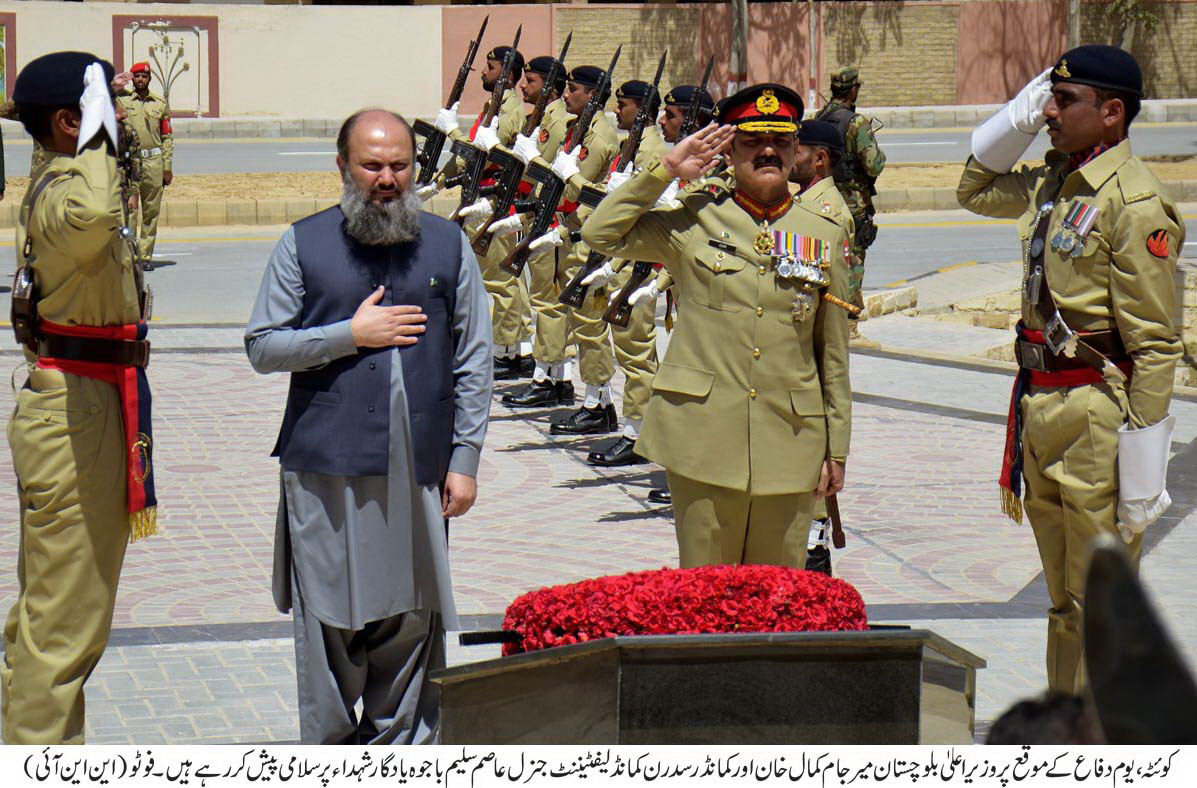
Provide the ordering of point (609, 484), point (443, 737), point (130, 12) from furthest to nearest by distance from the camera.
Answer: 1. point (130, 12)
2. point (609, 484)
3. point (443, 737)

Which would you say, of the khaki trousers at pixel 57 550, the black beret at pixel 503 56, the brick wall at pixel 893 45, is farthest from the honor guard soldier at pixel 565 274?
the brick wall at pixel 893 45

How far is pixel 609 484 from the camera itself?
9180 millimetres

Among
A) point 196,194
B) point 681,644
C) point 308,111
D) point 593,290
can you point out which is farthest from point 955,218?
point 681,644

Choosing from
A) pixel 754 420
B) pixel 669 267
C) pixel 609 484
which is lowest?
pixel 609 484

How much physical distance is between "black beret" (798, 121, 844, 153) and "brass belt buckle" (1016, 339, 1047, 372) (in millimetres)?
2361

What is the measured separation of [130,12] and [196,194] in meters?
12.1

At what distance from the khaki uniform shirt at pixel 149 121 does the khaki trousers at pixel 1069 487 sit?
45.7ft

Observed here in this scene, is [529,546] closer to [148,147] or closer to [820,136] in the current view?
[820,136]

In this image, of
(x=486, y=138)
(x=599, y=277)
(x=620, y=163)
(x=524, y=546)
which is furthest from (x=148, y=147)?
(x=524, y=546)

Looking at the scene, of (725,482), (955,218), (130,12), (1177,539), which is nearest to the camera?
(725,482)

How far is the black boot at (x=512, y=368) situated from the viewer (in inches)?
473

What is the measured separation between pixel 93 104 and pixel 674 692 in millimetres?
2405

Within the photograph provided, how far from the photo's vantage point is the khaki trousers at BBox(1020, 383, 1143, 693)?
5012mm

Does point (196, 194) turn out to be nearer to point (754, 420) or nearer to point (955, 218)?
point (955, 218)
